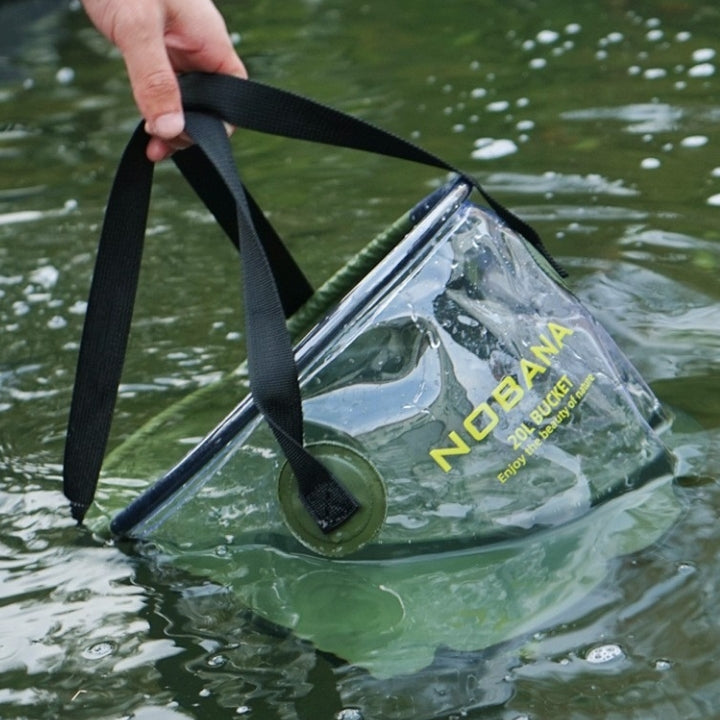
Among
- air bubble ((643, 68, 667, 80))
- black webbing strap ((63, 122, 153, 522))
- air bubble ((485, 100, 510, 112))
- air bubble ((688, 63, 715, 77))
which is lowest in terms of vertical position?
air bubble ((688, 63, 715, 77))

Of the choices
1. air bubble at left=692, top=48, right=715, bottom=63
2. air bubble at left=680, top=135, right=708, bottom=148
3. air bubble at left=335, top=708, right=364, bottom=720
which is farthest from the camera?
air bubble at left=692, top=48, right=715, bottom=63

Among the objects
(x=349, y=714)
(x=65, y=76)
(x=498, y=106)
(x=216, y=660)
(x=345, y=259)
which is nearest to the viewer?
(x=349, y=714)

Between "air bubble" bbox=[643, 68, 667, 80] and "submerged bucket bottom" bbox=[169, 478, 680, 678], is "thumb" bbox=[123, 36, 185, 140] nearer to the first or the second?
"submerged bucket bottom" bbox=[169, 478, 680, 678]

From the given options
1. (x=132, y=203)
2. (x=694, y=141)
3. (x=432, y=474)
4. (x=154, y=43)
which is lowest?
(x=694, y=141)

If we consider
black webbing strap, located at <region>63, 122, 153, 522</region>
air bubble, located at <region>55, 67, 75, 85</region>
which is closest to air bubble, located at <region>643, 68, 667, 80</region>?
air bubble, located at <region>55, 67, 75, 85</region>

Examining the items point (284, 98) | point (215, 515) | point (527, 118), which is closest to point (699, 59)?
point (527, 118)

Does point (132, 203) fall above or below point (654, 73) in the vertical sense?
above

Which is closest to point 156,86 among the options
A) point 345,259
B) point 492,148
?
point 345,259

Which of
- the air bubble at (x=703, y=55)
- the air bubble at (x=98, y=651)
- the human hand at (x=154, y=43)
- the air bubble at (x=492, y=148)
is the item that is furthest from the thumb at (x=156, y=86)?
the air bubble at (x=703, y=55)

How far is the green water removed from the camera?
5.13 feet

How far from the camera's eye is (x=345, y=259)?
287cm

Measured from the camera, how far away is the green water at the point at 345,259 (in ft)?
5.13

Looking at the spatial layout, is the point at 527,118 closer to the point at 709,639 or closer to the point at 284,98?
the point at 284,98

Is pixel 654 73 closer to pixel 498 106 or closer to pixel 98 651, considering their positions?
pixel 498 106
